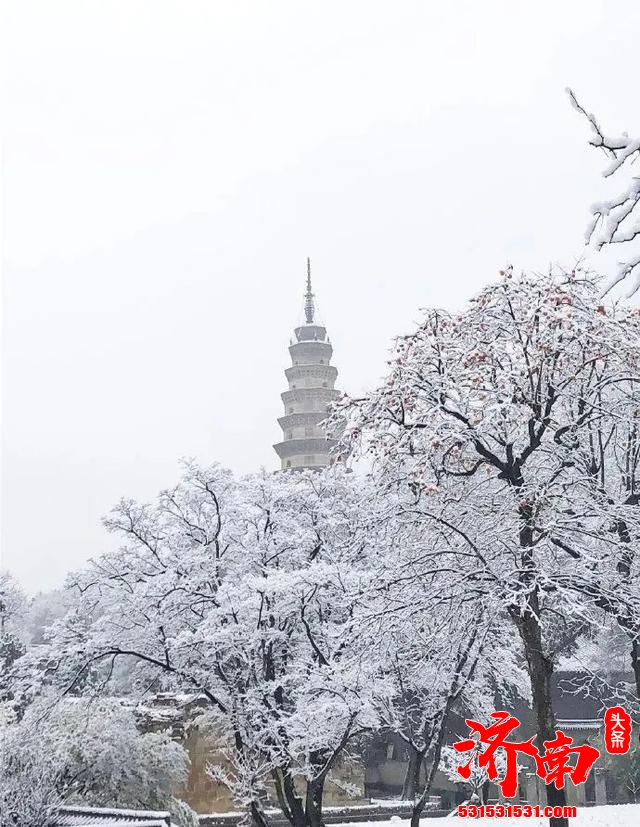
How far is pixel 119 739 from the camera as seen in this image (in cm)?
2022

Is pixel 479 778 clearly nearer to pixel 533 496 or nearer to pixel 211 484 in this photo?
pixel 211 484

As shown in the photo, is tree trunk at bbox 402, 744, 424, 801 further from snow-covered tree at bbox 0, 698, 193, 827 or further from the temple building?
the temple building

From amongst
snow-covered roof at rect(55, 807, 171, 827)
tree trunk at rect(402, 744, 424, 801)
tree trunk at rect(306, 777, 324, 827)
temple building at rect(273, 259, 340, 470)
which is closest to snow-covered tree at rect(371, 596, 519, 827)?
tree trunk at rect(402, 744, 424, 801)

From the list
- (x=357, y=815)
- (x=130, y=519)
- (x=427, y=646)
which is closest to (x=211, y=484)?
(x=130, y=519)

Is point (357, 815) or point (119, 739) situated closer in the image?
point (119, 739)

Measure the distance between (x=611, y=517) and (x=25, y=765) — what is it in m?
11.9

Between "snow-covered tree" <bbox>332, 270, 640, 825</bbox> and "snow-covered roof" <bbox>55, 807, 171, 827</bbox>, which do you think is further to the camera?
"snow-covered roof" <bbox>55, 807, 171, 827</bbox>

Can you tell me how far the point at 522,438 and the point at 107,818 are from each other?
11.5m

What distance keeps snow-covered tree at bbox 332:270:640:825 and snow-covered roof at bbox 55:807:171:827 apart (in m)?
8.37

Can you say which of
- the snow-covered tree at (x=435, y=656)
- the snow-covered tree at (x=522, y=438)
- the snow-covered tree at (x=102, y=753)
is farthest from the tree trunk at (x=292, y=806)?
the snow-covered tree at (x=522, y=438)

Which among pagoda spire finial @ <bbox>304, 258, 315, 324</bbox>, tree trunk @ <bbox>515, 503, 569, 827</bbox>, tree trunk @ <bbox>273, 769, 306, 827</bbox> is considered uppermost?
pagoda spire finial @ <bbox>304, 258, 315, 324</bbox>

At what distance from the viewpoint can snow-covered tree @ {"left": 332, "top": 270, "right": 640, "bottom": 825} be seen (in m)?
11.7

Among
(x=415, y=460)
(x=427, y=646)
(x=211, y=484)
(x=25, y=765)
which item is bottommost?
(x=25, y=765)

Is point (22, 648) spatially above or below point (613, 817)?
above
